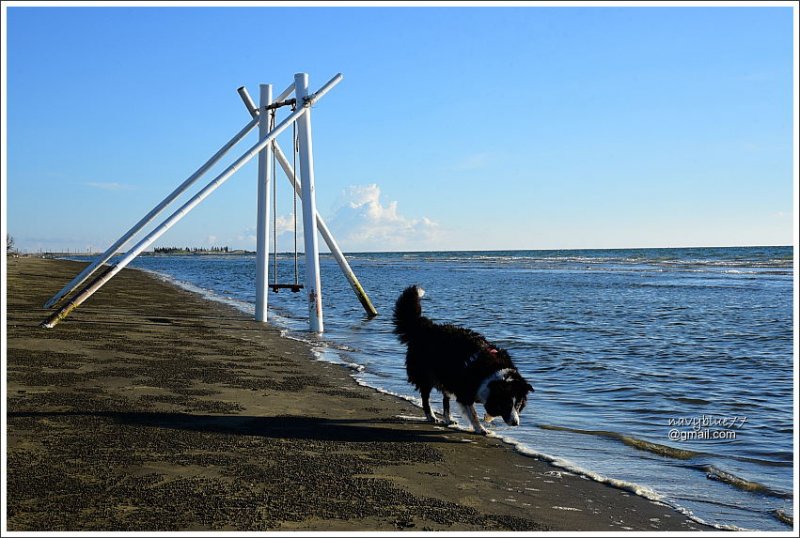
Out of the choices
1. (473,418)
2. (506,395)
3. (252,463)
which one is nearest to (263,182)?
→ (473,418)

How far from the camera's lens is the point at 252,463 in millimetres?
5703

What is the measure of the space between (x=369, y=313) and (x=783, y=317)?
10.6 meters

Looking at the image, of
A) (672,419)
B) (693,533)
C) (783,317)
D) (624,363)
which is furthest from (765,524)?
(783,317)

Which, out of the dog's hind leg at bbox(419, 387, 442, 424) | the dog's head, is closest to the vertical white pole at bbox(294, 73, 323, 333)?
the dog's hind leg at bbox(419, 387, 442, 424)

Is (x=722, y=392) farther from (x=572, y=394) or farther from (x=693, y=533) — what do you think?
(x=693, y=533)

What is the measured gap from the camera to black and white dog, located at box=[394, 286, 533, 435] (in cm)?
693

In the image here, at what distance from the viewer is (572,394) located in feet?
30.4

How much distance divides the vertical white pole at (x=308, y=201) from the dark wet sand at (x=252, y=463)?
5.45 m

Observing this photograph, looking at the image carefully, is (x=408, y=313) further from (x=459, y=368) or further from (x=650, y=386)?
(x=650, y=386)

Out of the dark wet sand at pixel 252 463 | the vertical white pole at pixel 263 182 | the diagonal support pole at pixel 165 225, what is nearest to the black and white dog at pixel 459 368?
the dark wet sand at pixel 252 463

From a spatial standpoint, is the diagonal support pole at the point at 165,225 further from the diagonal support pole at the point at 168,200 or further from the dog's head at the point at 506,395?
the dog's head at the point at 506,395

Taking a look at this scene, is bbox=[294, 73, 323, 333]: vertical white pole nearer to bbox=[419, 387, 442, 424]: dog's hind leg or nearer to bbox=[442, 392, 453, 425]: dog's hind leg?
bbox=[419, 387, 442, 424]: dog's hind leg

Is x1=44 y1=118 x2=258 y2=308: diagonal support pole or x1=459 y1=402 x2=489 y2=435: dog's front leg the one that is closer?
x1=459 y1=402 x2=489 y2=435: dog's front leg

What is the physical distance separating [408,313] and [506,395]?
1901 millimetres
